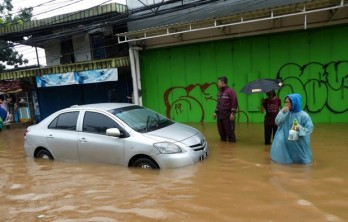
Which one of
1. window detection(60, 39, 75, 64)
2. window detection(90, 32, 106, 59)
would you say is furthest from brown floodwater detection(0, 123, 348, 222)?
window detection(60, 39, 75, 64)

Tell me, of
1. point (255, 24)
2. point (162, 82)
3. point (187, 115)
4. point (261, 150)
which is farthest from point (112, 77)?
point (261, 150)

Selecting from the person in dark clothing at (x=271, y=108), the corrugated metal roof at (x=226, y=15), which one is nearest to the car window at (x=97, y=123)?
the person in dark clothing at (x=271, y=108)

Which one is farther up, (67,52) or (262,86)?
(67,52)

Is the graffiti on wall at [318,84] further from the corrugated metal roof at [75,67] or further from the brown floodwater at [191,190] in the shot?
the corrugated metal roof at [75,67]

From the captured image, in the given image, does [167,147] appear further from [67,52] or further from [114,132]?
[67,52]

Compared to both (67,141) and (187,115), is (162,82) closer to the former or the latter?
(187,115)

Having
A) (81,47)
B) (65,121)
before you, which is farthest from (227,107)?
(81,47)

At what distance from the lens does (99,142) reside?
6637 mm

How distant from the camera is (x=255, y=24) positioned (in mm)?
11117

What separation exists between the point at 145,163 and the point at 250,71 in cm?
682

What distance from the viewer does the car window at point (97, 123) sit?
6680 millimetres

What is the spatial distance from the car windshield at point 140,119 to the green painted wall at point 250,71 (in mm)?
5430

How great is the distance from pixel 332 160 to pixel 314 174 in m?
1.12

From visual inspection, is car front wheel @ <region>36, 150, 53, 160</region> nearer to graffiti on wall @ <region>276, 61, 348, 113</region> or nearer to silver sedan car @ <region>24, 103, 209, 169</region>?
silver sedan car @ <region>24, 103, 209, 169</region>
